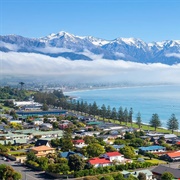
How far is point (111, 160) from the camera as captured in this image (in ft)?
57.2

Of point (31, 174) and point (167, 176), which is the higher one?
point (167, 176)

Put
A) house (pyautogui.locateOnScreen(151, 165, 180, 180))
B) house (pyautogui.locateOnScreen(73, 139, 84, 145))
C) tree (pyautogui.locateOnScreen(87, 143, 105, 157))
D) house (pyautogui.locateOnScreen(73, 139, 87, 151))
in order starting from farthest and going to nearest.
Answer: house (pyautogui.locateOnScreen(73, 139, 84, 145)), house (pyautogui.locateOnScreen(73, 139, 87, 151)), tree (pyautogui.locateOnScreen(87, 143, 105, 157)), house (pyautogui.locateOnScreen(151, 165, 180, 180))

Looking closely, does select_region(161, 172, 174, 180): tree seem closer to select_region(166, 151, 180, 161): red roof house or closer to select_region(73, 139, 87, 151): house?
select_region(166, 151, 180, 161): red roof house

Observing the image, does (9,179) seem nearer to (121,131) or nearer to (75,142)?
(75,142)

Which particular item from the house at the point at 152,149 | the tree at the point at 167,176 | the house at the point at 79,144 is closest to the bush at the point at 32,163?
the house at the point at 79,144

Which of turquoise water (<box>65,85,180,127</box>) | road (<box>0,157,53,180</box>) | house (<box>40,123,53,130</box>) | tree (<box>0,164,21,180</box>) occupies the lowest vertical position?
road (<box>0,157,53,180</box>)

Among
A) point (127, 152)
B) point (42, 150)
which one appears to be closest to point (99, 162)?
point (127, 152)

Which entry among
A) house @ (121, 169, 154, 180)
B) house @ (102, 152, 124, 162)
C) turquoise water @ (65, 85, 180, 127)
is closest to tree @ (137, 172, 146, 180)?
house @ (121, 169, 154, 180)

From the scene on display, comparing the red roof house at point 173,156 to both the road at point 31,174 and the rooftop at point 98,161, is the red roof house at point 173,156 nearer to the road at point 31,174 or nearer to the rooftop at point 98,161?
the rooftop at point 98,161

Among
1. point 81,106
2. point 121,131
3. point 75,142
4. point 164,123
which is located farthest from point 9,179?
point 81,106

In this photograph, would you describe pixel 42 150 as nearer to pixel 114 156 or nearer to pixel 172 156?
pixel 114 156

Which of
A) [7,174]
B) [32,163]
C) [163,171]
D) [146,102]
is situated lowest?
[32,163]

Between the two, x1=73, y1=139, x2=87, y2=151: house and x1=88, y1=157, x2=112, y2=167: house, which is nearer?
x1=88, y1=157, x2=112, y2=167: house

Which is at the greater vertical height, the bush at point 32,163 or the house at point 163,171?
the house at point 163,171
